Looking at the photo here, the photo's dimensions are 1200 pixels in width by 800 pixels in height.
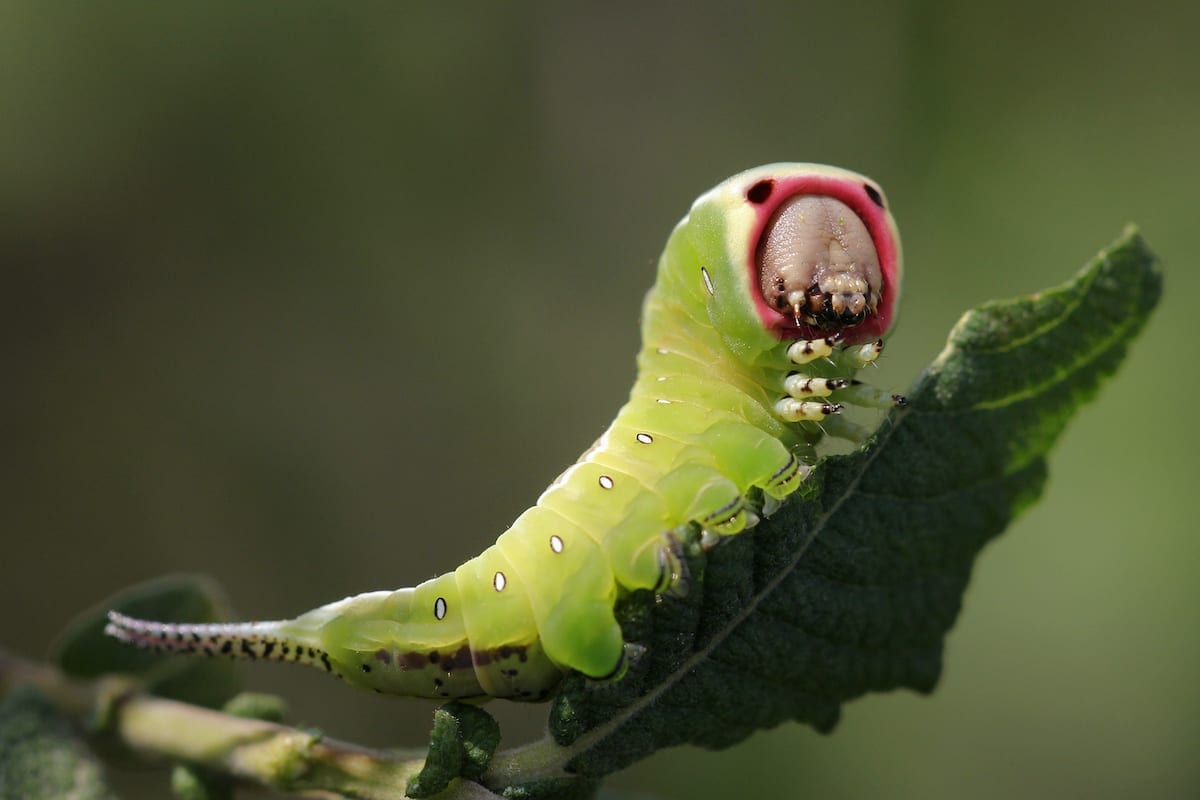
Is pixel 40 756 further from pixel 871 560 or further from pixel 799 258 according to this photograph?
pixel 799 258

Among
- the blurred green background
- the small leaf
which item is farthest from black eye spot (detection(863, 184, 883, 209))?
the blurred green background

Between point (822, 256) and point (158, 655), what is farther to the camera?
point (158, 655)

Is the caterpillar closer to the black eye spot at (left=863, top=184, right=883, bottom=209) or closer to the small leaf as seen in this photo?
the black eye spot at (left=863, top=184, right=883, bottom=209)

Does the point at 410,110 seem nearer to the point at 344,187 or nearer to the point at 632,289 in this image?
the point at 344,187

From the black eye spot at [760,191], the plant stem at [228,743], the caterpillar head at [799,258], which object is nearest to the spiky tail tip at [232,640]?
the plant stem at [228,743]

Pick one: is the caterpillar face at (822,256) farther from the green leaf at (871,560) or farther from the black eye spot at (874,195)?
the green leaf at (871,560)

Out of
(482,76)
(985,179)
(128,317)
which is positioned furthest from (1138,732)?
(128,317)

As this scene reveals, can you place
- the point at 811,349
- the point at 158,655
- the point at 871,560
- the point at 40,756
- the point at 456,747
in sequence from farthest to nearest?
1. the point at 158,655
2. the point at 40,756
3. the point at 811,349
4. the point at 871,560
5. the point at 456,747

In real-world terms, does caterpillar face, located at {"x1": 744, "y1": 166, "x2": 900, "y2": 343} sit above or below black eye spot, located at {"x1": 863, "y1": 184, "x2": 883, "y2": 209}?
below

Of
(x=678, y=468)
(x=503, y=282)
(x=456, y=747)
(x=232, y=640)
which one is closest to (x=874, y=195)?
(x=678, y=468)
